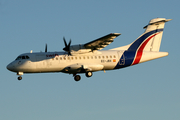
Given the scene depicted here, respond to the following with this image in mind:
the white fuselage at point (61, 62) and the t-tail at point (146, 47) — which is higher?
the t-tail at point (146, 47)

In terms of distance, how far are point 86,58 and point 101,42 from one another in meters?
2.86

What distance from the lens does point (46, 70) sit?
106ft

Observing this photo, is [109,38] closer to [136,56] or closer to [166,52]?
[136,56]

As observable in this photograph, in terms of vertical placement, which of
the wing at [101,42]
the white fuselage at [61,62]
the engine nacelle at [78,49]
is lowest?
the white fuselage at [61,62]

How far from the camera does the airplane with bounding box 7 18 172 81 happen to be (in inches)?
1253

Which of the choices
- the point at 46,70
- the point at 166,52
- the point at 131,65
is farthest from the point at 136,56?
the point at 46,70

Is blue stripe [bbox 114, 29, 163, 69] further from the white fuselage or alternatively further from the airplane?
the white fuselage

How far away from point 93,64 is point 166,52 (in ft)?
31.8

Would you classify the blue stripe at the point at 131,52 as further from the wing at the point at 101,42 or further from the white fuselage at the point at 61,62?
the wing at the point at 101,42

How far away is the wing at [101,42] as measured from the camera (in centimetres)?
3006

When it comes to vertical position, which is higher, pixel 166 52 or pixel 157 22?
pixel 157 22

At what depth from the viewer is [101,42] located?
103ft

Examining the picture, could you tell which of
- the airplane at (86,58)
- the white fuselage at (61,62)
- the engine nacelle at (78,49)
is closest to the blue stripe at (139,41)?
the airplane at (86,58)

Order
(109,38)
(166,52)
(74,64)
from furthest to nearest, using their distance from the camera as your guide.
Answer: (166,52) → (74,64) → (109,38)
